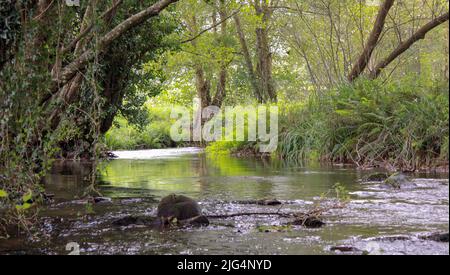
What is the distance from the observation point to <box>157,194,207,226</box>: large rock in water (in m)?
6.25

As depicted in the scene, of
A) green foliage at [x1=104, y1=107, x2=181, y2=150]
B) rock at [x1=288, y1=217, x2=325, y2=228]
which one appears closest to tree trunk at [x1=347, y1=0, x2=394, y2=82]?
rock at [x1=288, y1=217, x2=325, y2=228]

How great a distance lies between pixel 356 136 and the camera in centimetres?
1441

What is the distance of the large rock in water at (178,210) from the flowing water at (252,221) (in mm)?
253

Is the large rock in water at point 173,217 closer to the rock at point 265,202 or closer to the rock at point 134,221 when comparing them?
the rock at point 134,221

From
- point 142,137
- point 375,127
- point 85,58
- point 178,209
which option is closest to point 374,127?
point 375,127

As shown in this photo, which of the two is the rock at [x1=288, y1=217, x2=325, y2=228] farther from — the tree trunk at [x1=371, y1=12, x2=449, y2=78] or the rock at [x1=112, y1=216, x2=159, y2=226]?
the tree trunk at [x1=371, y1=12, x2=449, y2=78]

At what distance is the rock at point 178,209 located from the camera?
20.6ft

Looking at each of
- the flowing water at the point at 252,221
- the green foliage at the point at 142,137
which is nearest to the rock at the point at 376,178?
the flowing water at the point at 252,221

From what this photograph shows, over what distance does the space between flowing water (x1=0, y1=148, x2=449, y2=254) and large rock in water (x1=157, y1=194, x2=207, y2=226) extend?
0.25 meters

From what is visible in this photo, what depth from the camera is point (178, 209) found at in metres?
6.33

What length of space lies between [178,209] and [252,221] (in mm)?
800

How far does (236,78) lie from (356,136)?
41.2 ft

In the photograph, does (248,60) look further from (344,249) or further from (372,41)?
(344,249)

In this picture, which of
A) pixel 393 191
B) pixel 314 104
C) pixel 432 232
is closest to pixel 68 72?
pixel 432 232
